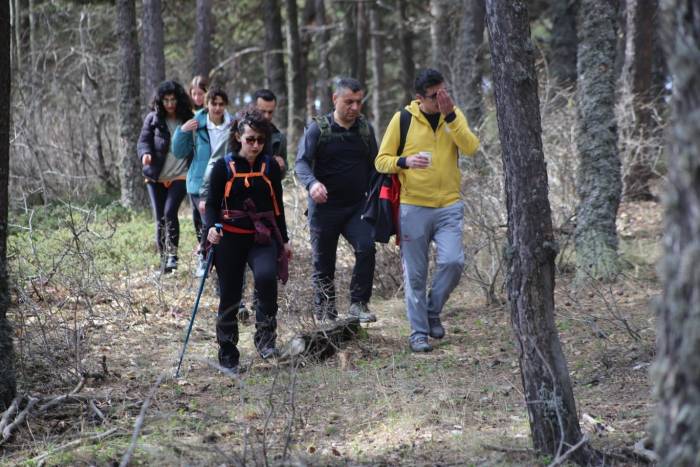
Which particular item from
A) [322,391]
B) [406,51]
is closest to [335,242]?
[322,391]

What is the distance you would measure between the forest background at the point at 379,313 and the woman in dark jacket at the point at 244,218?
1.35 ft

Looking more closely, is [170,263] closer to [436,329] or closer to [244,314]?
[244,314]

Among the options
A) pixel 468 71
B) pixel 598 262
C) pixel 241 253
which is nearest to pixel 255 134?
pixel 241 253

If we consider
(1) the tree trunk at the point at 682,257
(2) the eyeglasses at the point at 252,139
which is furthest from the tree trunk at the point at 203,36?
(1) the tree trunk at the point at 682,257

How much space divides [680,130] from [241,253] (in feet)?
13.9

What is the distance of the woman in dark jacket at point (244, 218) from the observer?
6.23m

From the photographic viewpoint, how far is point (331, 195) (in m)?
7.70

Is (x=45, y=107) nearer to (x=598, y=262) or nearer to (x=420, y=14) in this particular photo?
(x=598, y=262)

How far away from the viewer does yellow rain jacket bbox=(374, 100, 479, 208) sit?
6.75m

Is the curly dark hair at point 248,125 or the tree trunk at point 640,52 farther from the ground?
the tree trunk at point 640,52

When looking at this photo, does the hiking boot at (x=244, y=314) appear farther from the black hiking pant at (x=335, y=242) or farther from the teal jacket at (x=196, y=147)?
the teal jacket at (x=196, y=147)

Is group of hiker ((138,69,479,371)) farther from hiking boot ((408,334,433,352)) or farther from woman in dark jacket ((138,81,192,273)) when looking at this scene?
woman in dark jacket ((138,81,192,273))

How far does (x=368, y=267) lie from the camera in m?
7.69

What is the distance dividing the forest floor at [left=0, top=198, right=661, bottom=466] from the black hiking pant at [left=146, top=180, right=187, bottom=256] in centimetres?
92
